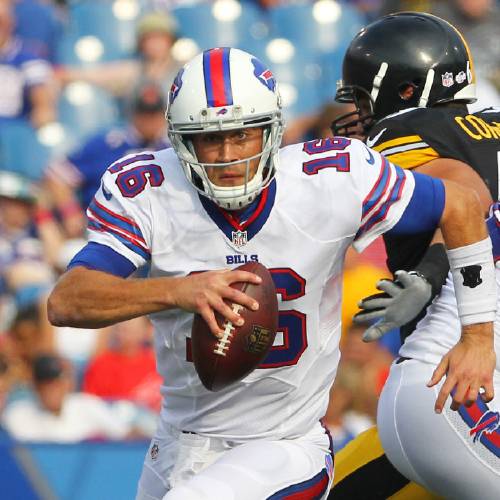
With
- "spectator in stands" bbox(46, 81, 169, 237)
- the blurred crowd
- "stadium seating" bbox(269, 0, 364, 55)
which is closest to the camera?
the blurred crowd

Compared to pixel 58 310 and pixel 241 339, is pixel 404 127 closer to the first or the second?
pixel 241 339

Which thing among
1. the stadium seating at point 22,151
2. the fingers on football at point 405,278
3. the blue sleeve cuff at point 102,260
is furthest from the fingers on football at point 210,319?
the stadium seating at point 22,151

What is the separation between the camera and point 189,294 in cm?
293

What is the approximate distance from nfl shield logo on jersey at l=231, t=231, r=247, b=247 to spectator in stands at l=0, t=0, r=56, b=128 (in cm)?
526

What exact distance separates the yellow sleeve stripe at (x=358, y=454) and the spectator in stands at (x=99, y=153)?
391cm

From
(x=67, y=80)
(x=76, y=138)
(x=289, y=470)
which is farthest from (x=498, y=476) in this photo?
(x=67, y=80)

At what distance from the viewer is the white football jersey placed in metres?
3.32

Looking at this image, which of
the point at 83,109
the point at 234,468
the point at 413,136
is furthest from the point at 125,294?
the point at 83,109

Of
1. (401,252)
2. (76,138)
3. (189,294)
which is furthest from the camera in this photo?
(76,138)

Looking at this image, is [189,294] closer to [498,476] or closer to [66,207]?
[498,476]

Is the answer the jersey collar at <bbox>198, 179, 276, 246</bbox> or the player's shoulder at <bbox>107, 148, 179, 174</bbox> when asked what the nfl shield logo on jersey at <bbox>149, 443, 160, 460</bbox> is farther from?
the player's shoulder at <bbox>107, 148, 179, 174</bbox>

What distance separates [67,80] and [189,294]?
20.0ft

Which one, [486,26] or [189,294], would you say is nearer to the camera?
[189,294]

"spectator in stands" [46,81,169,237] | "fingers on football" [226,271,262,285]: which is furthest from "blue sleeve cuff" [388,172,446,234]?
"spectator in stands" [46,81,169,237]
